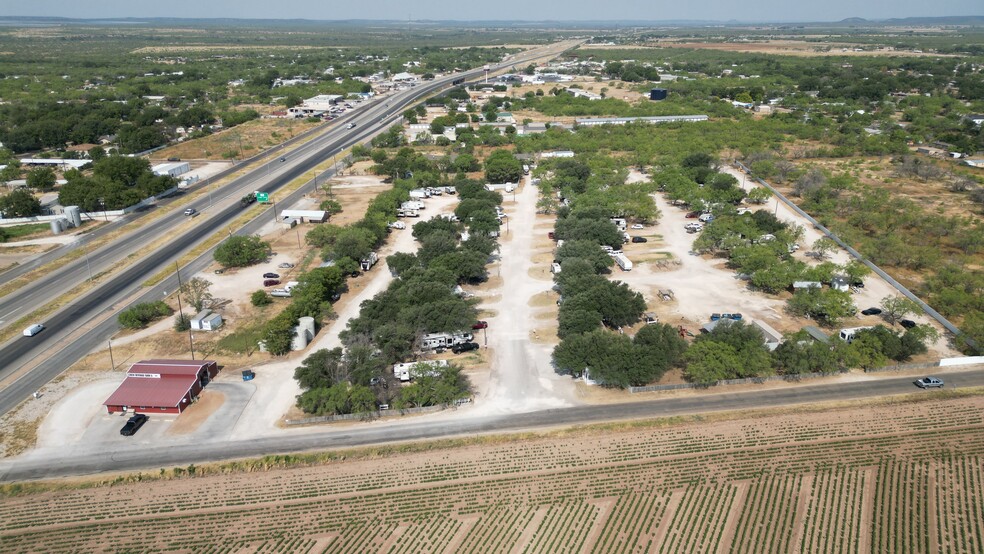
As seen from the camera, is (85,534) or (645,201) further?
(645,201)

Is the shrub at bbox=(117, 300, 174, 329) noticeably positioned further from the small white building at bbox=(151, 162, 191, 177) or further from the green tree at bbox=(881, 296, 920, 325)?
the green tree at bbox=(881, 296, 920, 325)

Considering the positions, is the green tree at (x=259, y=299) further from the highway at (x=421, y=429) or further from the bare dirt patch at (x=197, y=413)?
the highway at (x=421, y=429)

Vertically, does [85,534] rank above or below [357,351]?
below

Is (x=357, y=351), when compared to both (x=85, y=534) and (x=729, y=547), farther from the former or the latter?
→ (x=729, y=547)

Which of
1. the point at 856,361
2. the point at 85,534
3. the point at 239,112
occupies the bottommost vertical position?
the point at 85,534

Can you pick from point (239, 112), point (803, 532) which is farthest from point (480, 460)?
point (239, 112)

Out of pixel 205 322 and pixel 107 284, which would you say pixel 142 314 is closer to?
pixel 205 322

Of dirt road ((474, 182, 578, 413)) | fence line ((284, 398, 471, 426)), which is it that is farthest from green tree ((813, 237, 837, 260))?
fence line ((284, 398, 471, 426))
